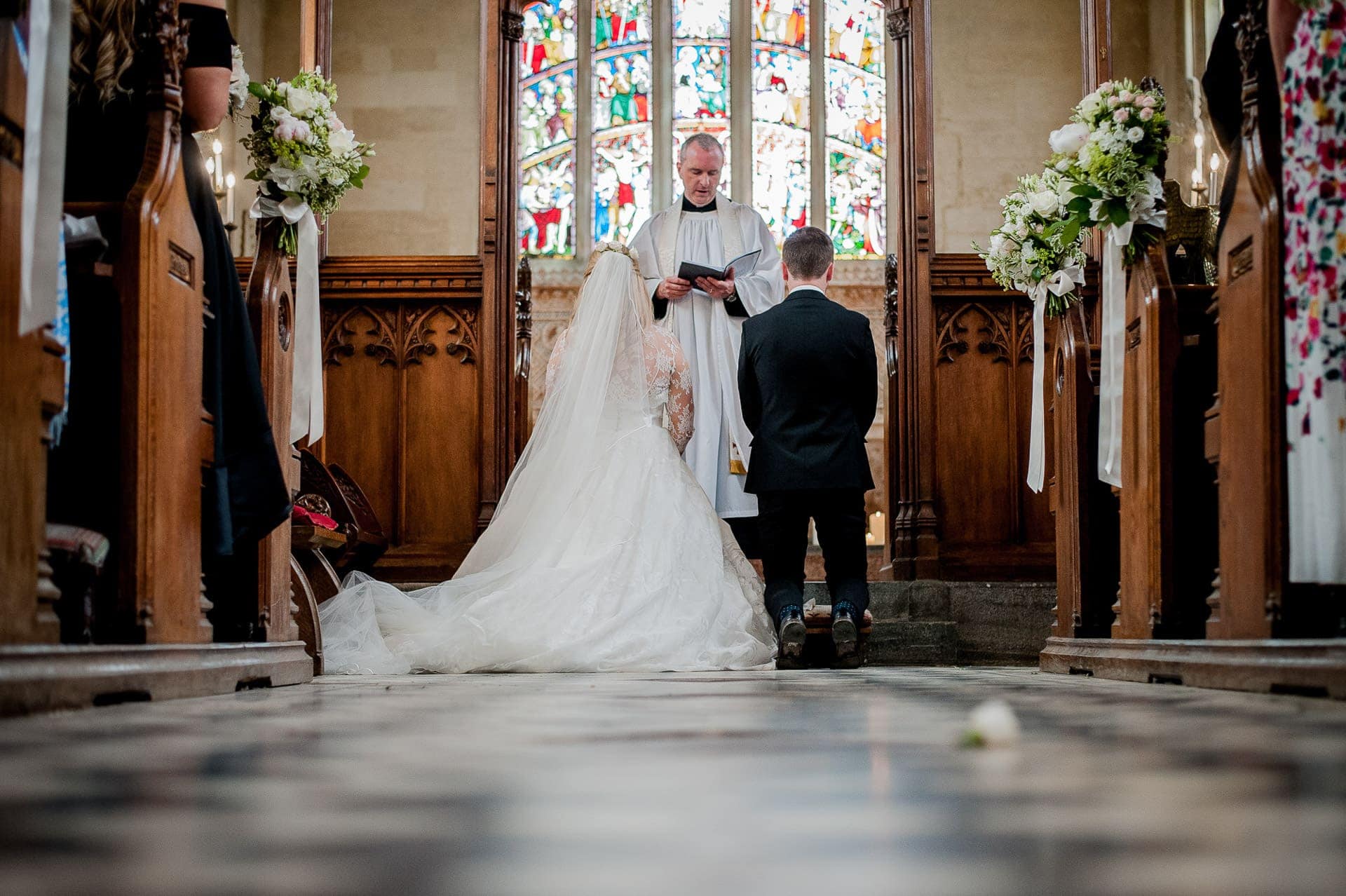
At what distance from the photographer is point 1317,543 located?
2824 mm

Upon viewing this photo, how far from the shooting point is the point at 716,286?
24.5ft

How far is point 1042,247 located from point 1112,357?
68cm

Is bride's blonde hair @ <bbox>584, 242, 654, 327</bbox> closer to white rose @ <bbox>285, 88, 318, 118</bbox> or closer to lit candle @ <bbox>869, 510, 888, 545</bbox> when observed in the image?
white rose @ <bbox>285, 88, 318, 118</bbox>

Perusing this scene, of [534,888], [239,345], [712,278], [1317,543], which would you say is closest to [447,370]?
[712,278]

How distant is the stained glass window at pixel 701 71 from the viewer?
13.5 m

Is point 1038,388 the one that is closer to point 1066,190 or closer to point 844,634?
point 1066,190

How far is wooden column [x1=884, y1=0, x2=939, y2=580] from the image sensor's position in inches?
308

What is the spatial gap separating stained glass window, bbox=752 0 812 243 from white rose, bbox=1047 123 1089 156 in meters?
8.54

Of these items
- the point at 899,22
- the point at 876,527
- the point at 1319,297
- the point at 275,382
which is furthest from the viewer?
the point at 876,527

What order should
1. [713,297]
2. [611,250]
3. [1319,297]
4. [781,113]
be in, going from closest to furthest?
[1319,297] → [611,250] → [713,297] → [781,113]

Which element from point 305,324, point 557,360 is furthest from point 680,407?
point 305,324

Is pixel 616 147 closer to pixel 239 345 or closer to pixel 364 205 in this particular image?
pixel 364 205

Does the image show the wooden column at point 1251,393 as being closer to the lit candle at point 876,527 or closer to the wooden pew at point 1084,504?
the wooden pew at point 1084,504

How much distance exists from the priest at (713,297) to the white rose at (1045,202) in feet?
8.42
